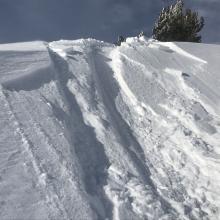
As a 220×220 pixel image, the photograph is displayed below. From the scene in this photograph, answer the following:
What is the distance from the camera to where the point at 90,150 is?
16.3 feet

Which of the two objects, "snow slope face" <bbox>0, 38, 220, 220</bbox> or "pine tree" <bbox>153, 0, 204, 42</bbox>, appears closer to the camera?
"snow slope face" <bbox>0, 38, 220, 220</bbox>

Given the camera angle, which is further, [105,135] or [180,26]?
[180,26]

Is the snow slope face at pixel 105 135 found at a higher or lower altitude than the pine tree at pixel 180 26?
higher

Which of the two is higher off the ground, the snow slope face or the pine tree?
the snow slope face

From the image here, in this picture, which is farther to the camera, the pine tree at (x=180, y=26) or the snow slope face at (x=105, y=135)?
the pine tree at (x=180, y=26)

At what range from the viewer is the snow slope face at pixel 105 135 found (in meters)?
4.10

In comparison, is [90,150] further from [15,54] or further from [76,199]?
[15,54]

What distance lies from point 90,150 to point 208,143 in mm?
1482

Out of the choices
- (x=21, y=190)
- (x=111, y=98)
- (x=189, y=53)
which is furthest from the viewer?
(x=189, y=53)

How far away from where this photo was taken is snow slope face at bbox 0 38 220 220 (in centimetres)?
410

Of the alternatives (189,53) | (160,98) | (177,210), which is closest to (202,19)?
(189,53)

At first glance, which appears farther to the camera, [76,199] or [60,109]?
[60,109]

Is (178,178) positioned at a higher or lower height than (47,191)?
lower

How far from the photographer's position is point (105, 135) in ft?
17.6
